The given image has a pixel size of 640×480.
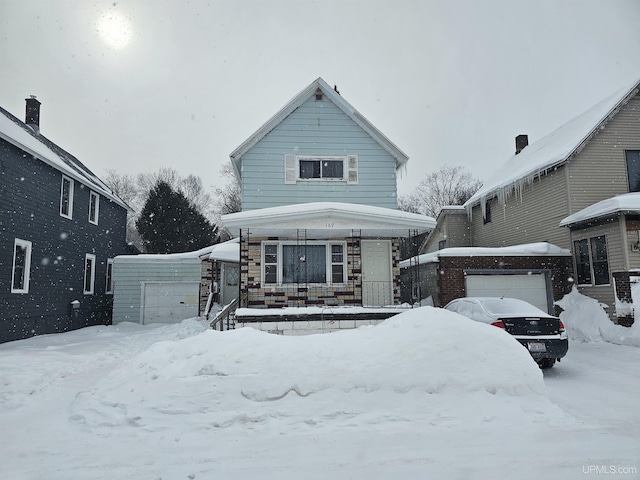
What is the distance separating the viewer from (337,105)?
15711 mm

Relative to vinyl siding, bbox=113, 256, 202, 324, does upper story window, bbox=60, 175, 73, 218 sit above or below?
above

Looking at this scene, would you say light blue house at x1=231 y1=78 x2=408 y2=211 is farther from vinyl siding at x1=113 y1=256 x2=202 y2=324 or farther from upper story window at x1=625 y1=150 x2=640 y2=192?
upper story window at x1=625 y1=150 x2=640 y2=192

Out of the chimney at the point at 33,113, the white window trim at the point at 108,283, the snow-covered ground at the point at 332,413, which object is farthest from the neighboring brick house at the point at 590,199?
the chimney at the point at 33,113

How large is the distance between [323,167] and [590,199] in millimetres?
9587

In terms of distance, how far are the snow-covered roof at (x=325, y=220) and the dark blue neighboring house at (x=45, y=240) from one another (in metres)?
7.07

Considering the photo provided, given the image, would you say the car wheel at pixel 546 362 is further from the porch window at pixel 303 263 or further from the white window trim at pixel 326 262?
the porch window at pixel 303 263

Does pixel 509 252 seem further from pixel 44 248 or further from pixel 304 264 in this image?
pixel 44 248

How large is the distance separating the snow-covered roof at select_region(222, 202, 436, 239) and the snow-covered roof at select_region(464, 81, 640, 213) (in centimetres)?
707

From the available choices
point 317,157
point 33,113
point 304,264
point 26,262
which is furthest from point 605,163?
point 33,113

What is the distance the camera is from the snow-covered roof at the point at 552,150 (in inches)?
604

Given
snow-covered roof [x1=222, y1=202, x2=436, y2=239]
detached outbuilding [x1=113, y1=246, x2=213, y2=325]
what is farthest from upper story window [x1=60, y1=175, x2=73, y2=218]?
snow-covered roof [x1=222, y1=202, x2=436, y2=239]

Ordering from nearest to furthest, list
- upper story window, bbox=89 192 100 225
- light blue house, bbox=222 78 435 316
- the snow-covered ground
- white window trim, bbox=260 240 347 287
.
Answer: the snow-covered ground, light blue house, bbox=222 78 435 316, white window trim, bbox=260 240 347 287, upper story window, bbox=89 192 100 225

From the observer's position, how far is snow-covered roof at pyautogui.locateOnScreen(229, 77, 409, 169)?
15.1 metres

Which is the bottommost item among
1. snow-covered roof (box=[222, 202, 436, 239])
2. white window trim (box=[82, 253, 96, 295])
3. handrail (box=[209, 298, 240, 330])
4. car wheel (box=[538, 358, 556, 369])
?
car wheel (box=[538, 358, 556, 369])
